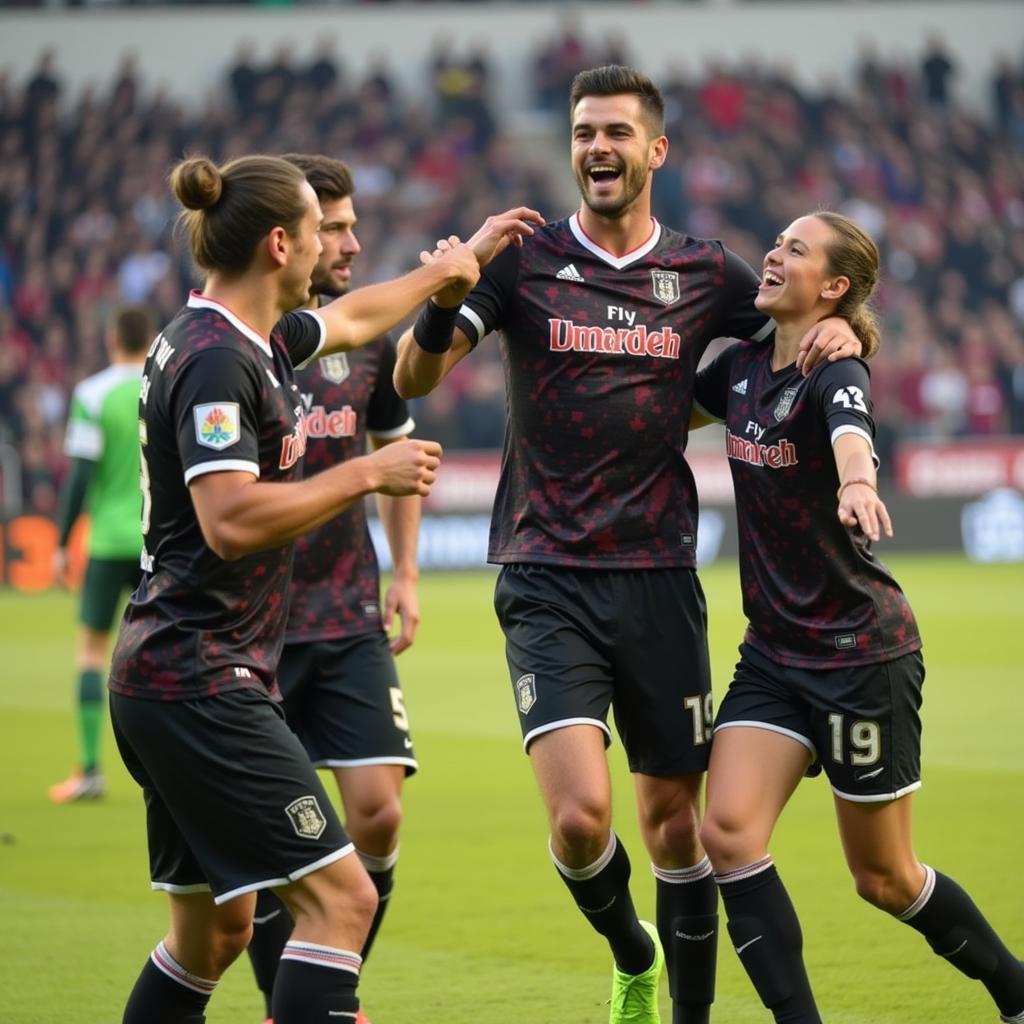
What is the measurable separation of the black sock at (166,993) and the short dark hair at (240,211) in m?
1.64

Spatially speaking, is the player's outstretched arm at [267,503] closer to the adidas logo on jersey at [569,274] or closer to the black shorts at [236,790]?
the black shorts at [236,790]

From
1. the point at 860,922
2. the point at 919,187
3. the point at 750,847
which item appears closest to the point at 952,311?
the point at 919,187

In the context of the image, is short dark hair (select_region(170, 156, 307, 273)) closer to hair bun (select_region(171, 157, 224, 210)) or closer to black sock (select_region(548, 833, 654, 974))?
hair bun (select_region(171, 157, 224, 210))

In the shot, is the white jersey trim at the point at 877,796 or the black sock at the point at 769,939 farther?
the white jersey trim at the point at 877,796

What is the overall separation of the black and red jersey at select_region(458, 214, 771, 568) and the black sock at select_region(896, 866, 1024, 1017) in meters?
1.18

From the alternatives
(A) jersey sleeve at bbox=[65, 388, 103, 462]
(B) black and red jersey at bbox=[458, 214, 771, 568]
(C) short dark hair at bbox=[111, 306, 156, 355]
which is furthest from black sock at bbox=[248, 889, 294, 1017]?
(C) short dark hair at bbox=[111, 306, 156, 355]

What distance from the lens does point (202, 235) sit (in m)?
4.27

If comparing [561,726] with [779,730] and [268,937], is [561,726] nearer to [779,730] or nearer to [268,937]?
[779,730]

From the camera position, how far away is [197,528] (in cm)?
417

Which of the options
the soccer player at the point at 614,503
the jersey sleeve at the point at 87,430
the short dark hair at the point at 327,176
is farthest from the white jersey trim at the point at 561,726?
the jersey sleeve at the point at 87,430

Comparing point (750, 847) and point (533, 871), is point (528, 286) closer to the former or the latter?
point (750, 847)

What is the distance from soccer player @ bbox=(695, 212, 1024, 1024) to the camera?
191 inches

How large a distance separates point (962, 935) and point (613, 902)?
958mm

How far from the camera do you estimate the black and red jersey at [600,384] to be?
17.7 ft
